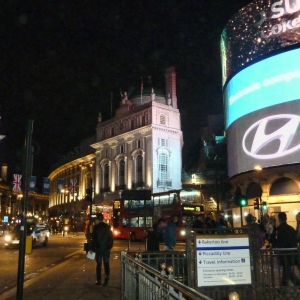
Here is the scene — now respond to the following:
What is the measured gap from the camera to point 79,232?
6259cm

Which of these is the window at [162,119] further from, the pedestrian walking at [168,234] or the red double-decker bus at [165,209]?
the pedestrian walking at [168,234]

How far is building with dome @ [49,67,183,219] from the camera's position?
216 ft

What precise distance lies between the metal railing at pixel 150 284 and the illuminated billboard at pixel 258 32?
31240 mm

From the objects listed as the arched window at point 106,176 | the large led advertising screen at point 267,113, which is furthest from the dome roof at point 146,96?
the large led advertising screen at point 267,113

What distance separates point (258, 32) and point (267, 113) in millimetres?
7550

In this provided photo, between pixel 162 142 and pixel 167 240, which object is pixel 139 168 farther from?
pixel 167 240

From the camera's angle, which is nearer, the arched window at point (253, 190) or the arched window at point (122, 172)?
the arched window at point (253, 190)

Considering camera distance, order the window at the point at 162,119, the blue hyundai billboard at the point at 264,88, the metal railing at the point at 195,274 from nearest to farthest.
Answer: the metal railing at the point at 195,274
the blue hyundai billboard at the point at 264,88
the window at the point at 162,119

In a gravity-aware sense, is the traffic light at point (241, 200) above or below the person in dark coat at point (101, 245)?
above

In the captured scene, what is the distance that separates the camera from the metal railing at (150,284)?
3.72m

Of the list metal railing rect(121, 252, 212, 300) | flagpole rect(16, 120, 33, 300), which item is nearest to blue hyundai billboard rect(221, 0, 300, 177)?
flagpole rect(16, 120, 33, 300)

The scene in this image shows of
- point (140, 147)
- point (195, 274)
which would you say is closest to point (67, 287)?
point (195, 274)

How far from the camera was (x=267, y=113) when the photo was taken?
35.2 m

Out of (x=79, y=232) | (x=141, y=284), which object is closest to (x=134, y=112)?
(x=79, y=232)
